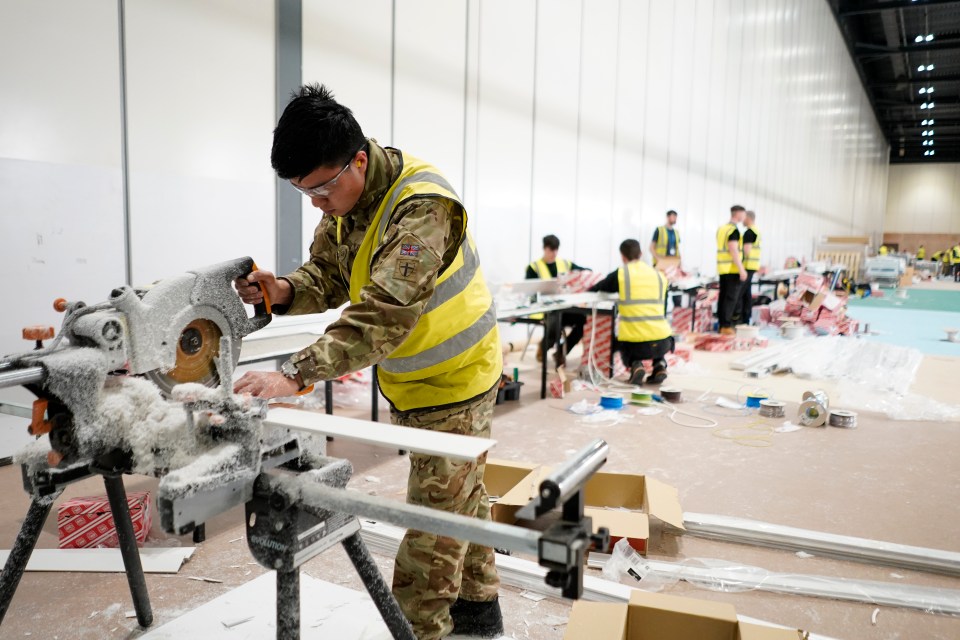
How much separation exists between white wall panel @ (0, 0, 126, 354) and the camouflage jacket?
8.25ft

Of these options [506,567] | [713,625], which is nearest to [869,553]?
[713,625]

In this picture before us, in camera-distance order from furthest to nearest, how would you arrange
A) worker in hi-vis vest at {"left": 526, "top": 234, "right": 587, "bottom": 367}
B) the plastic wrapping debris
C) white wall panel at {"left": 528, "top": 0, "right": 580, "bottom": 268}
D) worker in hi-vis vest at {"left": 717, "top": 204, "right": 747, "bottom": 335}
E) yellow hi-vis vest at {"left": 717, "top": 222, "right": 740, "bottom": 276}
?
yellow hi-vis vest at {"left": 717, "top": 222, "right": 740, "bottom": 276} < worker in hi-vis vest at {"left": 717, "top": 204, "right": 747, "bottom": 335} < white wall panel at {"left": 528, "top": 0, "right": 580, "bottom": 268} < worker in hi-vis vest at {"left": 526, "top": 234, "right": 587, "bottom": 367} < the plastic wrapping debris

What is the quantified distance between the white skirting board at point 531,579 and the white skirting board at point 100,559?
733mm

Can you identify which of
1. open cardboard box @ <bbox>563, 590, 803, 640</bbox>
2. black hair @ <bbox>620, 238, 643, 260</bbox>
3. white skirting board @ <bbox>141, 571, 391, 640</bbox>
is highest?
black hair @ <bbox>620, 238, 643, 260</bbox>

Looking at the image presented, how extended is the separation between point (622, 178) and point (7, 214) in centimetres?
807

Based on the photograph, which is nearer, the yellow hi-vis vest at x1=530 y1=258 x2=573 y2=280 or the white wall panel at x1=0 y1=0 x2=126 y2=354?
the white wall panel at x1=0 y1=0 x2=126 y2=354

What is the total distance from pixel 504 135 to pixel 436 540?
241 inches

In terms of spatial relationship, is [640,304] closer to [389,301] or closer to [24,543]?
[389,301]

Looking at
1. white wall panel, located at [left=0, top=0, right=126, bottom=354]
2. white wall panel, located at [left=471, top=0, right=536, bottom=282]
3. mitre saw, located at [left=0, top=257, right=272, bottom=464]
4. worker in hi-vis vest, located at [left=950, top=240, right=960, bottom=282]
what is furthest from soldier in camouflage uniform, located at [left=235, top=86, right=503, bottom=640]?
worker in hi-vis vest, located at [left=950, top=240, right=960, bottom=282]

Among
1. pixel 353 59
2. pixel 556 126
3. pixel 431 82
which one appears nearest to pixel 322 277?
pixel 353 59

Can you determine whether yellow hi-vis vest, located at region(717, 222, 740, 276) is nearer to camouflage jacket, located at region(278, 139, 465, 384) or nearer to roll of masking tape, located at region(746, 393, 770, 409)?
roll of masking tape, located at region(746, 393, 770, 409)

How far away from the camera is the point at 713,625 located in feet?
6.17

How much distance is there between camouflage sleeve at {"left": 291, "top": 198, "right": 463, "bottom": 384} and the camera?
1.35 metres

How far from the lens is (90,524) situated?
2.66m
